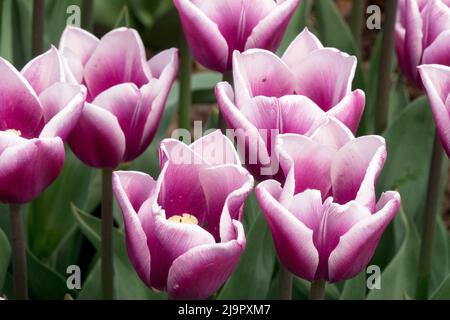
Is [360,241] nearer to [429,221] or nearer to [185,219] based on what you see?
[185,219]

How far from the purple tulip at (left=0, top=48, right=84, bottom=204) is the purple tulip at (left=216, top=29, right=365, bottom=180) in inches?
5.3

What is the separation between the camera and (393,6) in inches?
50.2

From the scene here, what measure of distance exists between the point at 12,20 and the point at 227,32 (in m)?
0.62

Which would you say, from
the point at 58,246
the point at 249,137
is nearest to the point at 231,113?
the point at 249,137

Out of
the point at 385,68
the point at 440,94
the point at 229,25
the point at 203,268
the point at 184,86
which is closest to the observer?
the point at 203,268

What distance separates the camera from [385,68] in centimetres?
135

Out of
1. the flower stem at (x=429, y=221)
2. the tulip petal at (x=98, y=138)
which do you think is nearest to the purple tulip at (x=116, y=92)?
the tulip petal at (x=98, y=138)

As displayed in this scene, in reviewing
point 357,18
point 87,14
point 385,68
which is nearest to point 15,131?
point 87,14

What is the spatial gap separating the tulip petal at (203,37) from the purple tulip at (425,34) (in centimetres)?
21

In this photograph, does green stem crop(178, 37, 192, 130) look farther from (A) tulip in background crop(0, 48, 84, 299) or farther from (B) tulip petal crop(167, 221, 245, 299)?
(B) tulip petal crop(167, 221, 245, 299)

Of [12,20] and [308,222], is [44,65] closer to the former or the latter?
[308,222]

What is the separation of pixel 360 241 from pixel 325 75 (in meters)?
0.19

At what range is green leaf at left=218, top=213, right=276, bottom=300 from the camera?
1.14 metres

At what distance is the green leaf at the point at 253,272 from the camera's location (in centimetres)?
114
